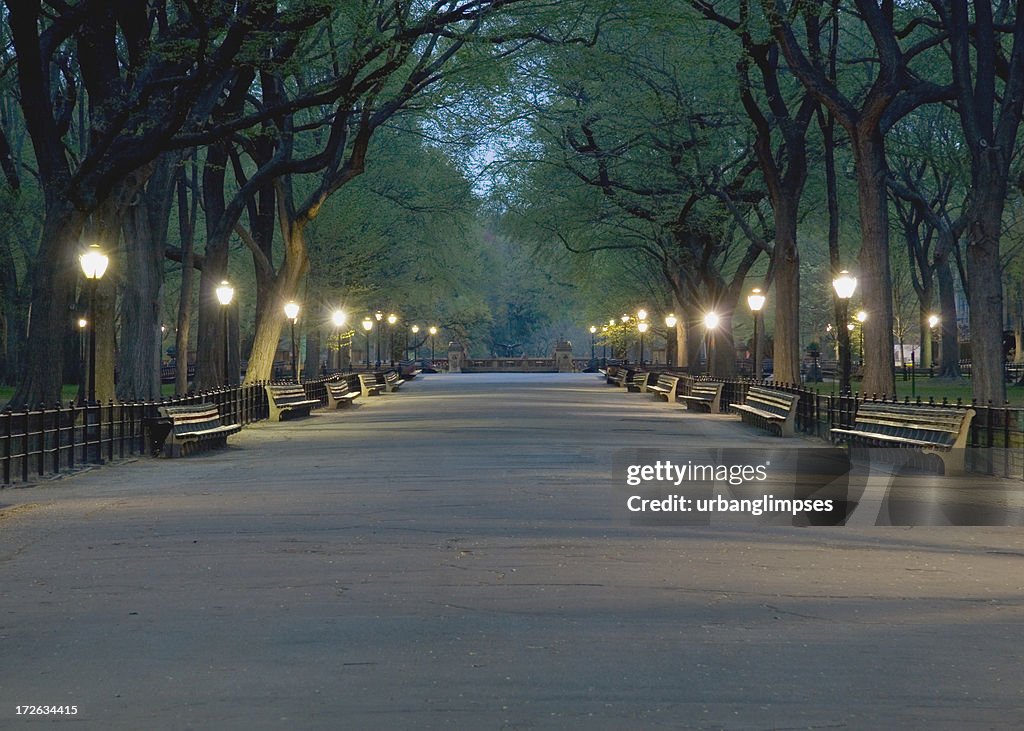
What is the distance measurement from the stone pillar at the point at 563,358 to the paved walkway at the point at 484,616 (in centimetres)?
10406

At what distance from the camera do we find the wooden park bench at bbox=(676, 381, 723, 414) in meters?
39.2

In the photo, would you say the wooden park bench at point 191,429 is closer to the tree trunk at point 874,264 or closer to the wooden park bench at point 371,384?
the tree trunk at point 874,264

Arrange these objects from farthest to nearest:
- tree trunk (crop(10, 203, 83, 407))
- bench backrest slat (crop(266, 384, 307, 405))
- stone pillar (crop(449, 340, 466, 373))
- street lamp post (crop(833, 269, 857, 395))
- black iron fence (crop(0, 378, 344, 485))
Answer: stone pillar (crop(449, 340, 466, 373)) < bench backrest slat (crop(266, 384, 307, 405)) < street lamp post (crop(833, 269, 857, 395)) < tree trunk (crop(10, 203, 83, 407)) < black iron fence (crop(0, 378, 344, 485))

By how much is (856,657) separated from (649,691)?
54.2 inches

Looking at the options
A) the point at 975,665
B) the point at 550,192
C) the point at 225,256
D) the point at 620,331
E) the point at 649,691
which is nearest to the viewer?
the point at 649,691

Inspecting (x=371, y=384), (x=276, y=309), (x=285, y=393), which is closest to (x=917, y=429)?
(x=285, y=393)

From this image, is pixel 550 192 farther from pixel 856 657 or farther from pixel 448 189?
pixel 856 657

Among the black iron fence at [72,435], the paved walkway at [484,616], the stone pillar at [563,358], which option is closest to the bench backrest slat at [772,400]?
the black iron fence at [72,435]

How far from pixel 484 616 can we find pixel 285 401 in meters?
27.8

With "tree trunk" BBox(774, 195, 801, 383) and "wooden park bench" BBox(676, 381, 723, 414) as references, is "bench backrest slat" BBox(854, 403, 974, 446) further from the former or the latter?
"wooden park bench" BBox(676, 381, 723, 414)

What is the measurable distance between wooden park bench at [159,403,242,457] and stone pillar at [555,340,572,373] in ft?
311

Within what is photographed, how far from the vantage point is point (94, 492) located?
55.5 feet

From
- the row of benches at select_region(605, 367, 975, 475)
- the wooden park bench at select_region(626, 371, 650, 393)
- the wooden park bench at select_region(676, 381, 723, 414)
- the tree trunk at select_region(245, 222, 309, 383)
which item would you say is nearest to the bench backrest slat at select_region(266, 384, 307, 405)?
the tree trunk at select_region(245, 222, 309, 383)

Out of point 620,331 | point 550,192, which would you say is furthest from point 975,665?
point 620,331
